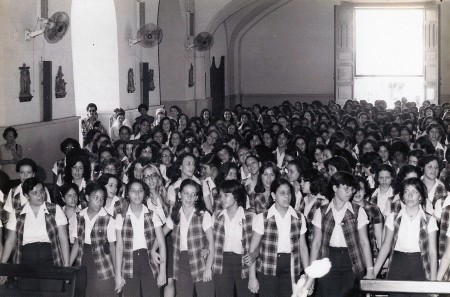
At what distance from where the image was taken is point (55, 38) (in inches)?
508

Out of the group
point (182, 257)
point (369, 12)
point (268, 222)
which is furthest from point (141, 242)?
point (369, 12)

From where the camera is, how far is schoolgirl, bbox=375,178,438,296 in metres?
6.48

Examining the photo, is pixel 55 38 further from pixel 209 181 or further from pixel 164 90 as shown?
pixel 164 90

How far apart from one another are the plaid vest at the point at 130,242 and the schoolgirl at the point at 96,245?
0.57ft

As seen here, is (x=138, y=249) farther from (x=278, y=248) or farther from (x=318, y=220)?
(x=318, y=220)

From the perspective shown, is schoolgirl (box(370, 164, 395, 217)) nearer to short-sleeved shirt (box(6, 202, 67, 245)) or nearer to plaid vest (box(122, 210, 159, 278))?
plaid vest (box(122, 210, 159, 278))

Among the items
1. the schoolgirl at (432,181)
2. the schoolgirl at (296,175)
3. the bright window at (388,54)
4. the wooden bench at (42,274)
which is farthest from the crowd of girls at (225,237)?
the bright window at (388,54)

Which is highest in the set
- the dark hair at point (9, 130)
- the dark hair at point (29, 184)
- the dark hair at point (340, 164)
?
the dark hair at point (9, 130)

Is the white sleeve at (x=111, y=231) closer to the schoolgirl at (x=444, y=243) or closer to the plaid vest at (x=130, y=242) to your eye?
the plaid vest at (x=130, y=242)

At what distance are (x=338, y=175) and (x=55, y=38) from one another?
7.55m

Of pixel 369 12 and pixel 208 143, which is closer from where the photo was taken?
pixel 208 143

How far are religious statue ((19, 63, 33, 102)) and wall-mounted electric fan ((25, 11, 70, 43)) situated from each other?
1.75 ft

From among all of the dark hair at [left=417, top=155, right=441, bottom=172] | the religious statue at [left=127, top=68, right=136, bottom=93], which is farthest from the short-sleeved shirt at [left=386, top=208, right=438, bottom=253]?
the religious statue at [left=127, top=68, right=136, bottom=93]

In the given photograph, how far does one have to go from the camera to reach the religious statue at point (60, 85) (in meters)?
14.0
